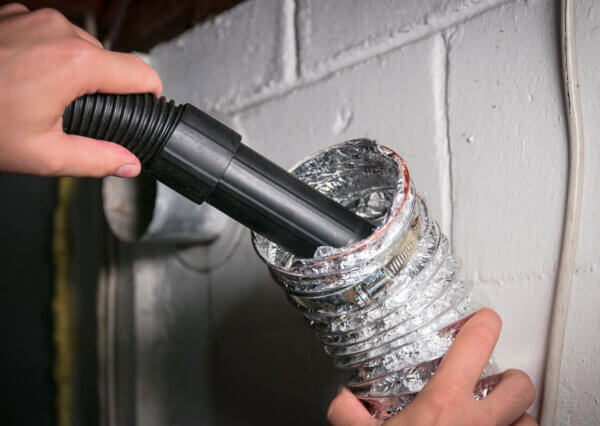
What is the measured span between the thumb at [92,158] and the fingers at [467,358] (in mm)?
Result: 352

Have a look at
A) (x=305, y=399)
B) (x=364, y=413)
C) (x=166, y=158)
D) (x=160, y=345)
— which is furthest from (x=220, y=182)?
(x=160, y=345)

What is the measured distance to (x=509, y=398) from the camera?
510mm

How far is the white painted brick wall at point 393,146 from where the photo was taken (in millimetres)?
572

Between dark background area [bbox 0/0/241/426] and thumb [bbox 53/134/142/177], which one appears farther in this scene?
dark background area [bbox 0/0/241/426]

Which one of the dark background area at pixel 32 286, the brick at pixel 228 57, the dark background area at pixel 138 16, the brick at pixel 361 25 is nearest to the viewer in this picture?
the brick at pixel 361 25

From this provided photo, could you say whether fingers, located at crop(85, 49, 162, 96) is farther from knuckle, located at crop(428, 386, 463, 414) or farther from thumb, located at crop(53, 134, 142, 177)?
knuckle, located at crop(428, 386, 463, 414)

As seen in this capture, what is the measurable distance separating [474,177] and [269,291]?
0.43 m

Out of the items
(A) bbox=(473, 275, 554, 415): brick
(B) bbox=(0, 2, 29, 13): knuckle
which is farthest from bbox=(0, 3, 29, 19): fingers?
(A) bbox=(473, 275, 554, 415): brick

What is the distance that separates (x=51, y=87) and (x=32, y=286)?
131 centimetres

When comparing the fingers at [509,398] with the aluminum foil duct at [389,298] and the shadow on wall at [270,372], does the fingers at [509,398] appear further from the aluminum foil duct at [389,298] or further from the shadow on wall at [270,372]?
the shadow on wall at [270,372]

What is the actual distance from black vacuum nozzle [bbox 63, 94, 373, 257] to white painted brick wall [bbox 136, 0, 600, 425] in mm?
220

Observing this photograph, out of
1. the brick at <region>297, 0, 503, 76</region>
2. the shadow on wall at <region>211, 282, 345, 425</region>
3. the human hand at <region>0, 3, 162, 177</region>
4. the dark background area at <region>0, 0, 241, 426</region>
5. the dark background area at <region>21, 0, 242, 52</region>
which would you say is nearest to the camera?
the human hand at <region>0, 3, 162, 177</region>

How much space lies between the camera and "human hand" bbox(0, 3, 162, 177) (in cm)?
39

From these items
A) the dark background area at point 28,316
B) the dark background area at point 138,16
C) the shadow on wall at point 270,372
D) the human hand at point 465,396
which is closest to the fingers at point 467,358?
the human hand at point 465,396
